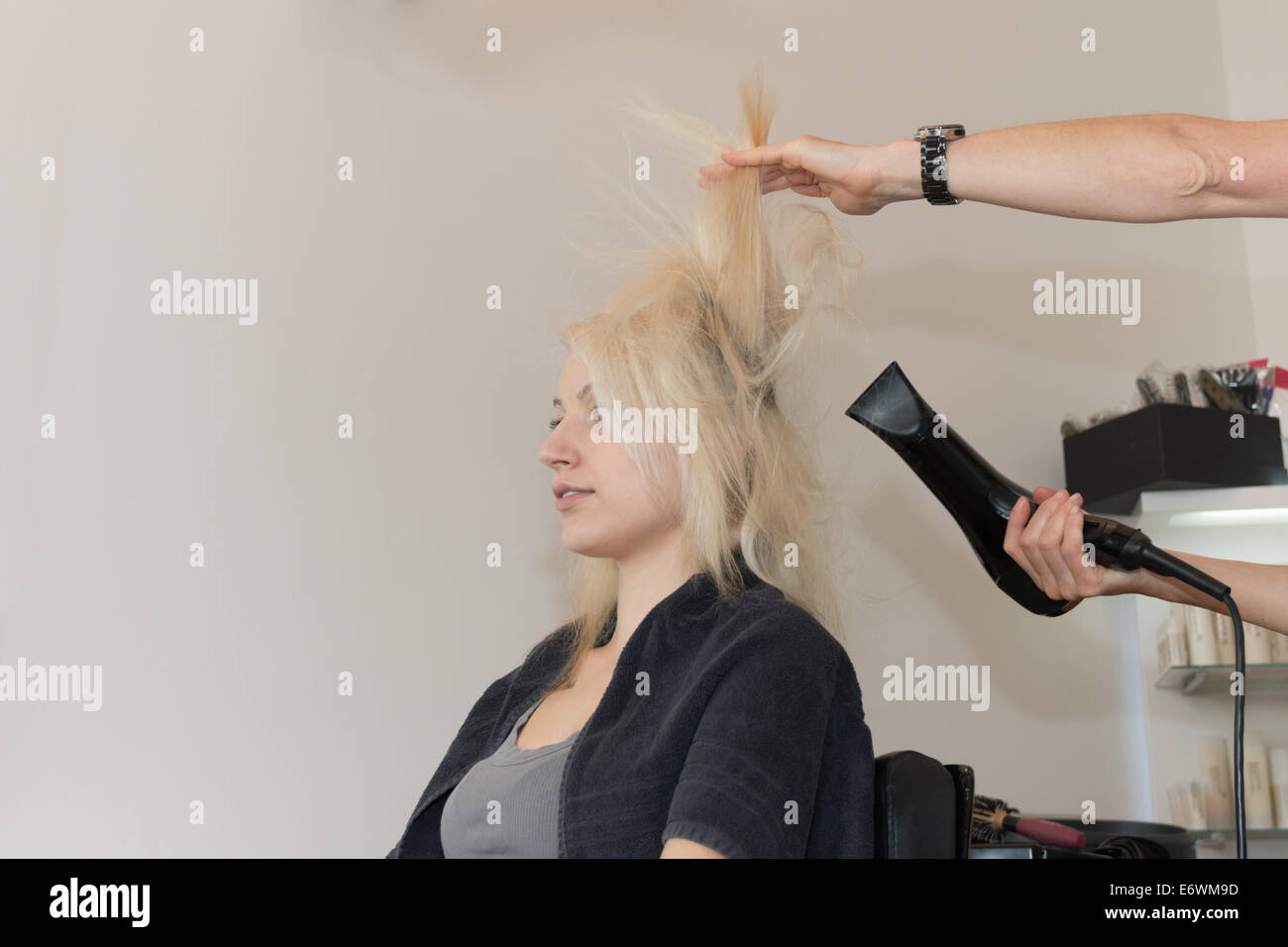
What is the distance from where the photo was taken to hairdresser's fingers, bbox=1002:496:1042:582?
1359 millimetres

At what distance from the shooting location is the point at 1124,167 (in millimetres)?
1181

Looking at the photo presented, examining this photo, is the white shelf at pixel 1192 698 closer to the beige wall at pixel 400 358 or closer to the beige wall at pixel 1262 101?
the beige wall at pixel 400 358

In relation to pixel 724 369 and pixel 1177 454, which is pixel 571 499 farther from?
pixel 1177 454

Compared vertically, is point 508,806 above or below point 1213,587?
below

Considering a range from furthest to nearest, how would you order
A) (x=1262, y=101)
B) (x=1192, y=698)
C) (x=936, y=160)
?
1. (x=1262, y=101)
2. (x=1192, y=698)
3. (x=936, y=160)

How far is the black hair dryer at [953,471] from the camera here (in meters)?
1.36

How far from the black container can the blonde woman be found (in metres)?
0.69

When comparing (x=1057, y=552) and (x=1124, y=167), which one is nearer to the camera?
(x=1124, y=167)

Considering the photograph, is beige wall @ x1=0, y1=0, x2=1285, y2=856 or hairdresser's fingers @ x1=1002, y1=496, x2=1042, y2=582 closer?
hairdresser's fingers @ x1=1002, y1=496, x2=1042, y2=582

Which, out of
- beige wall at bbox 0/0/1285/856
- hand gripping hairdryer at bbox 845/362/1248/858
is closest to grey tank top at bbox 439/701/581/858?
hand gripping hairdryer at bbox 845/362/1248/858

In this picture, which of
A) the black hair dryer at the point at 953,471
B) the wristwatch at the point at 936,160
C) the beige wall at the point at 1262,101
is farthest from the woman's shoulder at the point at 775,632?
the beige wall at the point at 1262,101

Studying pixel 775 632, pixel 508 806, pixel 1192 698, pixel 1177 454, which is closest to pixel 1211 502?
pixel 1177 454

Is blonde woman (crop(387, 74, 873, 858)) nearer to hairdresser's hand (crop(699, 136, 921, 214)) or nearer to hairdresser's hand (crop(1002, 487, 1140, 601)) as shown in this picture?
hairdresser's hand (crop(699, 136, 921, 214))

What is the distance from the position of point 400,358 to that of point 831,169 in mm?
1126
